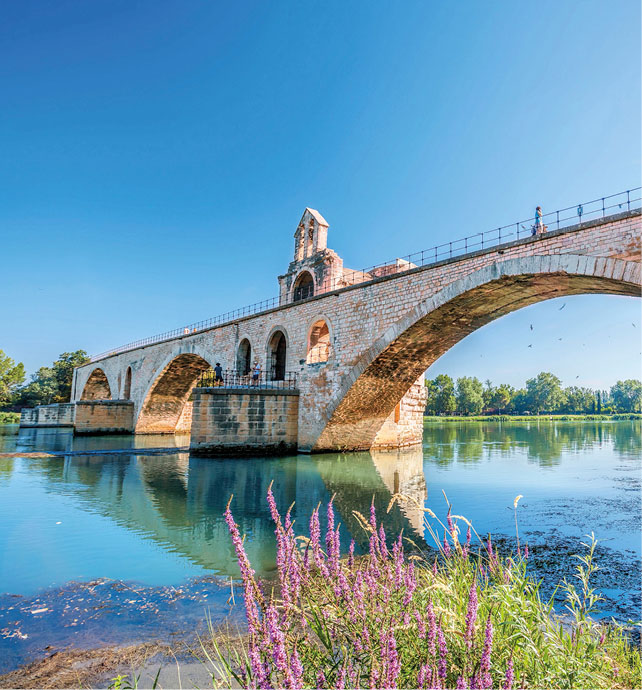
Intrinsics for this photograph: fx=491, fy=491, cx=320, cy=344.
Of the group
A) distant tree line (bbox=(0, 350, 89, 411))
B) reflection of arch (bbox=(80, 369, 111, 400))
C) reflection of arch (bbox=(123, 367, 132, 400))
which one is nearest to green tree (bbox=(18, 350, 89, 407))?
distant tree line (bbox=(0, 350, 89, 411))

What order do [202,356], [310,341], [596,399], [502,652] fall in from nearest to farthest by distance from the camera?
[502,652]
[310,341]
[202,356]
[596,399]

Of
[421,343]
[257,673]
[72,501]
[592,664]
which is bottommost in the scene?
[72,501]

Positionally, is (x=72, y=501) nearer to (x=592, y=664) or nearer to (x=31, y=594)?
(x=31, y=594)

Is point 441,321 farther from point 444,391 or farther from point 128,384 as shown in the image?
point 444,391

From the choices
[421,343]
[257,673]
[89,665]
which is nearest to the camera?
[257,673]

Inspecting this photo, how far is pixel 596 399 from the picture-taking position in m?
88.4

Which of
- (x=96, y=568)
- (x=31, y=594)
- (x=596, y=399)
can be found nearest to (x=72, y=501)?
(x=96, y=568)

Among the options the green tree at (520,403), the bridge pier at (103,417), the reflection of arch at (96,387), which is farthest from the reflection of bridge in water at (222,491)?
the green tree at (520,403)

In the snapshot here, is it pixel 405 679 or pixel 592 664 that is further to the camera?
pixel 592 664

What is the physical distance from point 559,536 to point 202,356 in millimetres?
22363

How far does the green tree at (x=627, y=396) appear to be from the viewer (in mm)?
87750

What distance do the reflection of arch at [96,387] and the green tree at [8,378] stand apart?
51.4ft

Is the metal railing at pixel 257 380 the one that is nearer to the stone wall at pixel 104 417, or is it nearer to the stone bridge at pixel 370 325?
Result: the stone bridge at pixel 370 325

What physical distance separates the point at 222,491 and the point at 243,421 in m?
6.61
